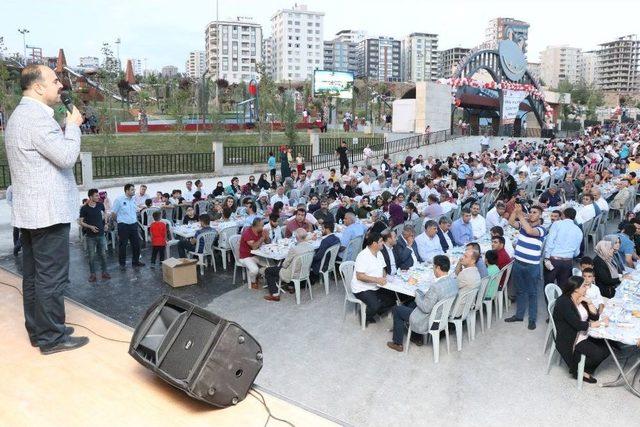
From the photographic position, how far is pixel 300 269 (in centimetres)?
841

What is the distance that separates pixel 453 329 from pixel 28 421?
18.3ft

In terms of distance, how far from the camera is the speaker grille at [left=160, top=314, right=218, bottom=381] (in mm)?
3203

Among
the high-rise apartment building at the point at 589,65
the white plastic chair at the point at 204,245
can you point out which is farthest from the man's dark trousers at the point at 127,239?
the high-rise apartment building at the point at 589,65

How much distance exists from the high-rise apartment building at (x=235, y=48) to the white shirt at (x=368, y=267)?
141189mm

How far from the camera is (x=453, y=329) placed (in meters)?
7.27

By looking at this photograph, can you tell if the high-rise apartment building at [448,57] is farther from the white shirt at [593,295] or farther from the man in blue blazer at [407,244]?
the white shirt at [593,295]

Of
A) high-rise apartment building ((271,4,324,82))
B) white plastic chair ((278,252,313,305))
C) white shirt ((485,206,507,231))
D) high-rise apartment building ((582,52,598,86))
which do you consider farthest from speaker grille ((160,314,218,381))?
high-rise apartment building ((582,52,598,86))

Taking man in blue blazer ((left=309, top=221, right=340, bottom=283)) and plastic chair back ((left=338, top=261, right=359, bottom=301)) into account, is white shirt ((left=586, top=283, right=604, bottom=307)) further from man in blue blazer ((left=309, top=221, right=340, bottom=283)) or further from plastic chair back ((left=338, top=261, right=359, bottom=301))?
man in blue blazer ((left=309, top=221, right=340, bottom=283))

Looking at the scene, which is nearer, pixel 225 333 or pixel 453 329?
pixel 225 333

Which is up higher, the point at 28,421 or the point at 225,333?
the point at 225,333

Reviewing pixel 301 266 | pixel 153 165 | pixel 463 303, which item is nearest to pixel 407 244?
pixel 301 266

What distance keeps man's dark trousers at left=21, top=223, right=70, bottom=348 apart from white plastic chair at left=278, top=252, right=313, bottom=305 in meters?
4.70

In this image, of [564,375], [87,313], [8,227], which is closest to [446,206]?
[564,375]

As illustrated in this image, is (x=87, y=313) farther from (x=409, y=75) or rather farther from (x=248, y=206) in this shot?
(x=409, y=75)
